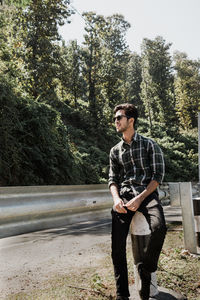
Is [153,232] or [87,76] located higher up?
[87,76]

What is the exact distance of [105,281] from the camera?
3.59 metres

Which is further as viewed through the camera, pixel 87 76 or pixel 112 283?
pixel 87 76

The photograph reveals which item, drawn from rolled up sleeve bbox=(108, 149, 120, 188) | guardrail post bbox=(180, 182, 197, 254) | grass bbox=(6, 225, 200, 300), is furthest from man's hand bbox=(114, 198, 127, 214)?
guardrail post bbox=(180, 182, 197, 254)

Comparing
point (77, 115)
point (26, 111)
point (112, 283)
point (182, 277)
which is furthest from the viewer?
point (77, 115)

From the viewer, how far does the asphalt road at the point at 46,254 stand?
3615 millimetres

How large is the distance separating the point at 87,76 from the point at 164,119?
1553 cm

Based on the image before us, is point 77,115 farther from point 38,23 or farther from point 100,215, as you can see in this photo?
point 100,215

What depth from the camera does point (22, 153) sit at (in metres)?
11.4

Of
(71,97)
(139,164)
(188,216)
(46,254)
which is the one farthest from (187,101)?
(139,164)

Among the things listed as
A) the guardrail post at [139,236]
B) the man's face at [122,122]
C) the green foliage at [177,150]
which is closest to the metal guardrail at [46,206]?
the guardrail post at [139,236]

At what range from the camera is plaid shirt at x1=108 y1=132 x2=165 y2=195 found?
3063 millimetres

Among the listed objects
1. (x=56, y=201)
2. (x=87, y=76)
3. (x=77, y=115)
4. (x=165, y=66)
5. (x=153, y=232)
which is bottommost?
(x=153, y=232)

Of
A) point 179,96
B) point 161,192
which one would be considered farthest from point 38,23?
point 179,96

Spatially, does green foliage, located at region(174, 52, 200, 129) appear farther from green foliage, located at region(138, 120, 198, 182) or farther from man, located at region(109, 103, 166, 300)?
man, located at region(109, 103, 166, 300)
